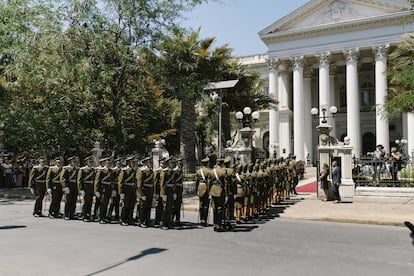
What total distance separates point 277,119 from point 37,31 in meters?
31.3

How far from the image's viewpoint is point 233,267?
6.47m

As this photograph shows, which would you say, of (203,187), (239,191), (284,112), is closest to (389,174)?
(239,191)

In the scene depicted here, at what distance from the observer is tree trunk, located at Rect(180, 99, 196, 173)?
2141cm

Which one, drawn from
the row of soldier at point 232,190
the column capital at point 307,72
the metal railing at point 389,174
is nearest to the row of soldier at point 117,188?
the row of soldier at point 232,190

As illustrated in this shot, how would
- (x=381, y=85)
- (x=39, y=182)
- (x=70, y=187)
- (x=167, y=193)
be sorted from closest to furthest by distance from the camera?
(x=167, y=193)
(x=70, y=187)
(x=39, y=182)
(x=381, y=85)

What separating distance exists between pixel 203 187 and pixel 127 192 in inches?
89.0

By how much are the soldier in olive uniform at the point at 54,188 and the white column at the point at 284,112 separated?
35.2m

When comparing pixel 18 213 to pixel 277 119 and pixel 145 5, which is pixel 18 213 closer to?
pixel 145 5

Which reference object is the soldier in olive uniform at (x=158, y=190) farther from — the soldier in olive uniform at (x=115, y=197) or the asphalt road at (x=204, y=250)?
the soldier in olive uniform at (x=115, y=197)

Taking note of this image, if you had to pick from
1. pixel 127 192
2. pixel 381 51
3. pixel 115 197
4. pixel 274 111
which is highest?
pixel 381 51

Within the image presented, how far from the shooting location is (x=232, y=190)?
10.5 meters

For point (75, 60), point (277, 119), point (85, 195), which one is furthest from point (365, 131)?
point (85, 195)

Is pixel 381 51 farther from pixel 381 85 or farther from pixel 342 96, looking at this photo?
pixel 342 96

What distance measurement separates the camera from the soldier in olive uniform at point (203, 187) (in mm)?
10195
